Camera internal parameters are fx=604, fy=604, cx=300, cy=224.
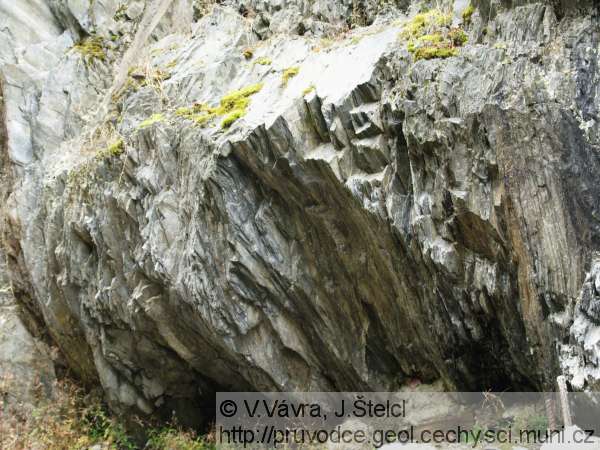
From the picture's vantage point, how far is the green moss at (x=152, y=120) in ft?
32.4

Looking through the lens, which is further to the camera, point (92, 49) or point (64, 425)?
point (92, 49)

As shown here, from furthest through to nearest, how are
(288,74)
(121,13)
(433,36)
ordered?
(121,13), (288,74), (433,36)

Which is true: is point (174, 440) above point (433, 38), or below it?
below

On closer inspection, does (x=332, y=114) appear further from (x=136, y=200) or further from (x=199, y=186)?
(x=136, y=200)

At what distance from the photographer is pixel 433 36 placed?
7230 millimetres

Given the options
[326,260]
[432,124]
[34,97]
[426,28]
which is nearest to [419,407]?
[326,260]

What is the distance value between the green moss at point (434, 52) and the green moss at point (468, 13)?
673mm

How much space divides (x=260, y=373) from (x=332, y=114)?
4123 millimetres

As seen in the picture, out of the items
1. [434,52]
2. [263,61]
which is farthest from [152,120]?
[434,52]

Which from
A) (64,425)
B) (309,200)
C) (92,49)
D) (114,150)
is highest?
(92,49)

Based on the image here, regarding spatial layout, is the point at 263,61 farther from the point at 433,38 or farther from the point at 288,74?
the point at 433,38

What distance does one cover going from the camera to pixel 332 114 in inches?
298

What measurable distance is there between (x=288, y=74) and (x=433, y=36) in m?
2.41

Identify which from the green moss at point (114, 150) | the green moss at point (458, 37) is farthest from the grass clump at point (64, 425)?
the green moss at point (458, 37)
